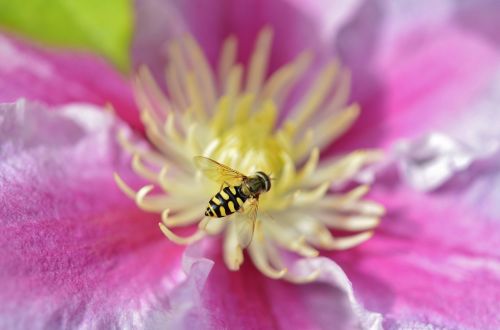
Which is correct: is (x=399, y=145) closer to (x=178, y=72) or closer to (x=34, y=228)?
(x=178, y=72)

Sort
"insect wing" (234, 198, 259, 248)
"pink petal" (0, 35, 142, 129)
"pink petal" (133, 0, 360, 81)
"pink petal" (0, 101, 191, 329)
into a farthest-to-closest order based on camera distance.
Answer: "pink petal" (133, 0, 360, 81), "pink petal" (0, 35, 142, 129), "insect wing" (234, 198, 259, 248), "pink petal" (0, 101, 191, 329)

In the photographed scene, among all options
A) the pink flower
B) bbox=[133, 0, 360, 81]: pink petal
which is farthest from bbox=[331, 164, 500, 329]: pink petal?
bbox=[133, 0, 360, 81]: pink petal

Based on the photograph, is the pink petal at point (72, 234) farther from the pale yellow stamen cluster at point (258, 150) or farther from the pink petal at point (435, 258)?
the pink petal at point (435, 258)

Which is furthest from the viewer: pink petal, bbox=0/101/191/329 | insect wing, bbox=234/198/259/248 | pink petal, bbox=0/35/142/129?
pink petal, bbox=0/35/142/129

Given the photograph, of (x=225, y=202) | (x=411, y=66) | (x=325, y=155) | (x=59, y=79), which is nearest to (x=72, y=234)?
(x=225, y=202)

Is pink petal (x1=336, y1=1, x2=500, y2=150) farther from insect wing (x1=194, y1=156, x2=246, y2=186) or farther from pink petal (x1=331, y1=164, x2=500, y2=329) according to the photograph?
insect wing (x1=194, y1=156, x2=246, y2=186)

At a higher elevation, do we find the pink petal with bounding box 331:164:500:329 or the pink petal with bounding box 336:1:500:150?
the pink petal with bounding box 336:1:500:150

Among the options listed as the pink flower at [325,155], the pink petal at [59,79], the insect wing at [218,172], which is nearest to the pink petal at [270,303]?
the pink flower at [325,155]
